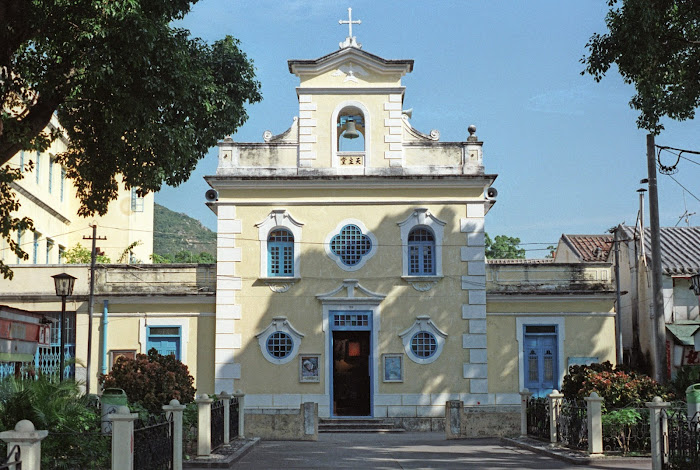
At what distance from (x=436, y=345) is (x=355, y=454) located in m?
8.82

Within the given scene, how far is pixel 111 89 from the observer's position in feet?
52.4

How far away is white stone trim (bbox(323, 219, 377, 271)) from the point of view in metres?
28.8

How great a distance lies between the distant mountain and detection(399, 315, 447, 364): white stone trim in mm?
72714

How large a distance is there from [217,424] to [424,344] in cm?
1006

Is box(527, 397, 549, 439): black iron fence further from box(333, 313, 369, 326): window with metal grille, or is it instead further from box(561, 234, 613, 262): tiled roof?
box(561, 234, 613, 262): tiled roof

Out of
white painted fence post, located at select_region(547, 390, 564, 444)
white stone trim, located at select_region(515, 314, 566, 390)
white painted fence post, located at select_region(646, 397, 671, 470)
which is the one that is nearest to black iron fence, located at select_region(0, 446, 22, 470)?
white painted fence post, located at select_region(646, 397, 671, 470)

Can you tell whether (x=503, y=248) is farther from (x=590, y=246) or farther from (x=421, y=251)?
(x=421, y=251)

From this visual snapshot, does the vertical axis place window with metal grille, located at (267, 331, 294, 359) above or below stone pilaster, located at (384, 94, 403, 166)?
below

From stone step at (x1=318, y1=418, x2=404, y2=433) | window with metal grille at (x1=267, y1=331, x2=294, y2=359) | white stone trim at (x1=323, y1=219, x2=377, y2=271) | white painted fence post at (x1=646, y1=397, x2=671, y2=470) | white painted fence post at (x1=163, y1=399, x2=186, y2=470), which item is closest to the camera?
white painted fence post at (x1=646, y1=397, x2=671, y2=470)

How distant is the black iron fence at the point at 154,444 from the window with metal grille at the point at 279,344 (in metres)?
12.9

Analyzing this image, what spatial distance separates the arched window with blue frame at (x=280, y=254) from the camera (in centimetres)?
2898

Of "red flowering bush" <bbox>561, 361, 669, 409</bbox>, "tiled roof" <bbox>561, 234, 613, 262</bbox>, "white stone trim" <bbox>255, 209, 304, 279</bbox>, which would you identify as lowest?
"red flowering bush" <bbox>561, 361, 669, 409</bbox>

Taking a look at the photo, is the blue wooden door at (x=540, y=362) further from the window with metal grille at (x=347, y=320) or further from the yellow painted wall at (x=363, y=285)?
the window with metal grille at (x=347, y=320)

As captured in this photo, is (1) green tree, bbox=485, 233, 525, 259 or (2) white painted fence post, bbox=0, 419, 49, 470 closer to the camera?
(2) white painted fence post, bbox=0, 419, 49, 470
